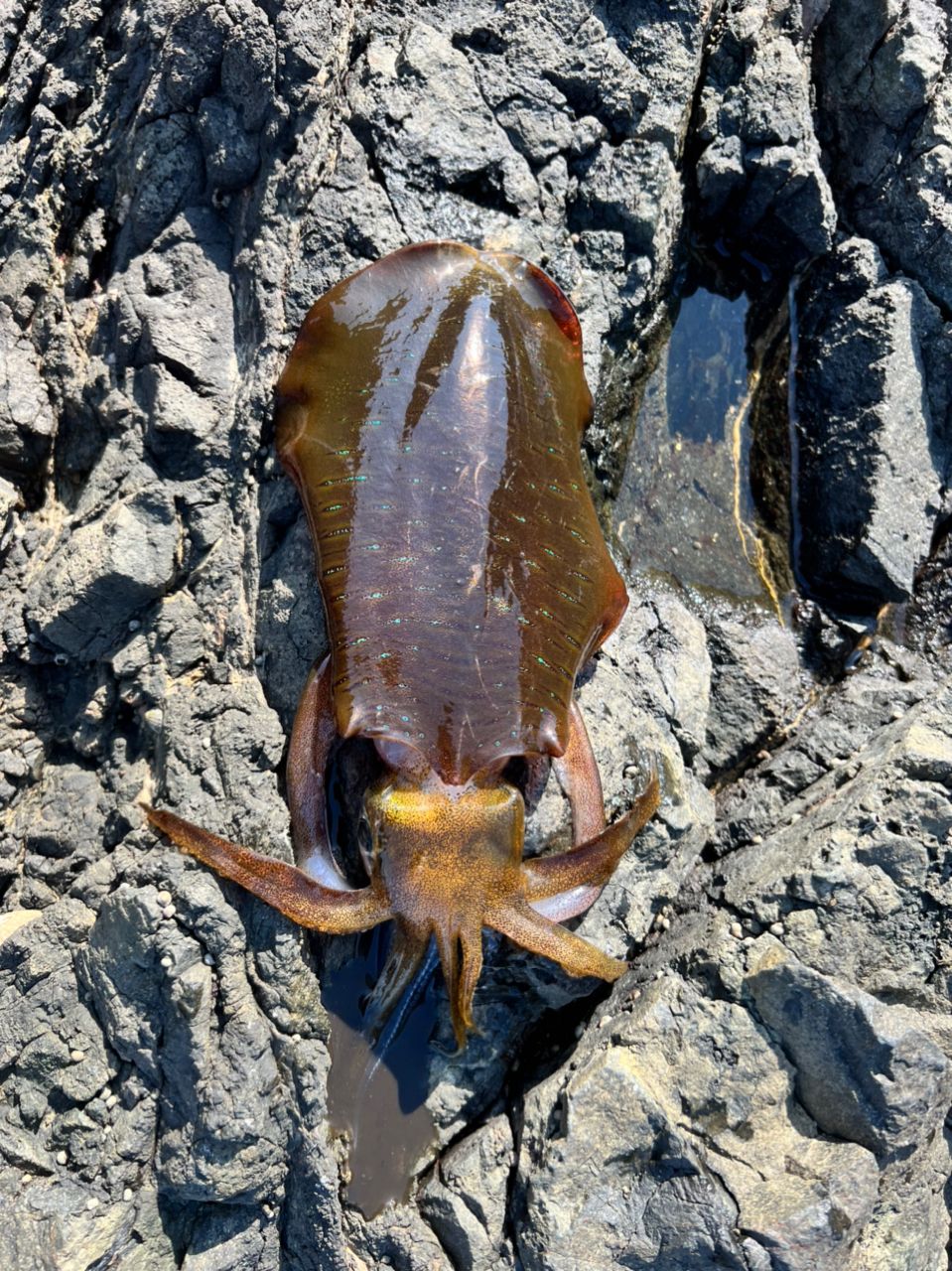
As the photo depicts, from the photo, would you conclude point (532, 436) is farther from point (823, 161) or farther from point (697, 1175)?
point (697, 1175)

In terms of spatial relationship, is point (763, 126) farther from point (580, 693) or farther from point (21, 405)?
point (21, 405)

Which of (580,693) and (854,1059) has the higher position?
(580,693)

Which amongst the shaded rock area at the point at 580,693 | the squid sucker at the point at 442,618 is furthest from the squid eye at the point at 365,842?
→ the shaded rock area at the point at 580,693

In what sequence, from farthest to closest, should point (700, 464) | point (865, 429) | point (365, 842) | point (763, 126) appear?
1. point (700, 464)
2. point (865, 429)
3. point (763, 126)
4. point (365, 842)

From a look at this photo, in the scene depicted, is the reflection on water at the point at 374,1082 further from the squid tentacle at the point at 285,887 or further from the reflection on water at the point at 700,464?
the reflection on water at the point at 700,464

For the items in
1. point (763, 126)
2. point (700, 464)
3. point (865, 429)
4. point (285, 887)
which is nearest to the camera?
point (285, 887)

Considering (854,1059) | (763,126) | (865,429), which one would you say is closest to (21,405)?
(763,126)

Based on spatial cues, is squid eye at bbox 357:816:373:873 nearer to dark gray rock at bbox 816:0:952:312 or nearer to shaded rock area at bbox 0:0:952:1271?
shaded rock area at bbox 0:0:952:1271

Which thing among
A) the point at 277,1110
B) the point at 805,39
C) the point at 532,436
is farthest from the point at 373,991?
the point at 805,39
